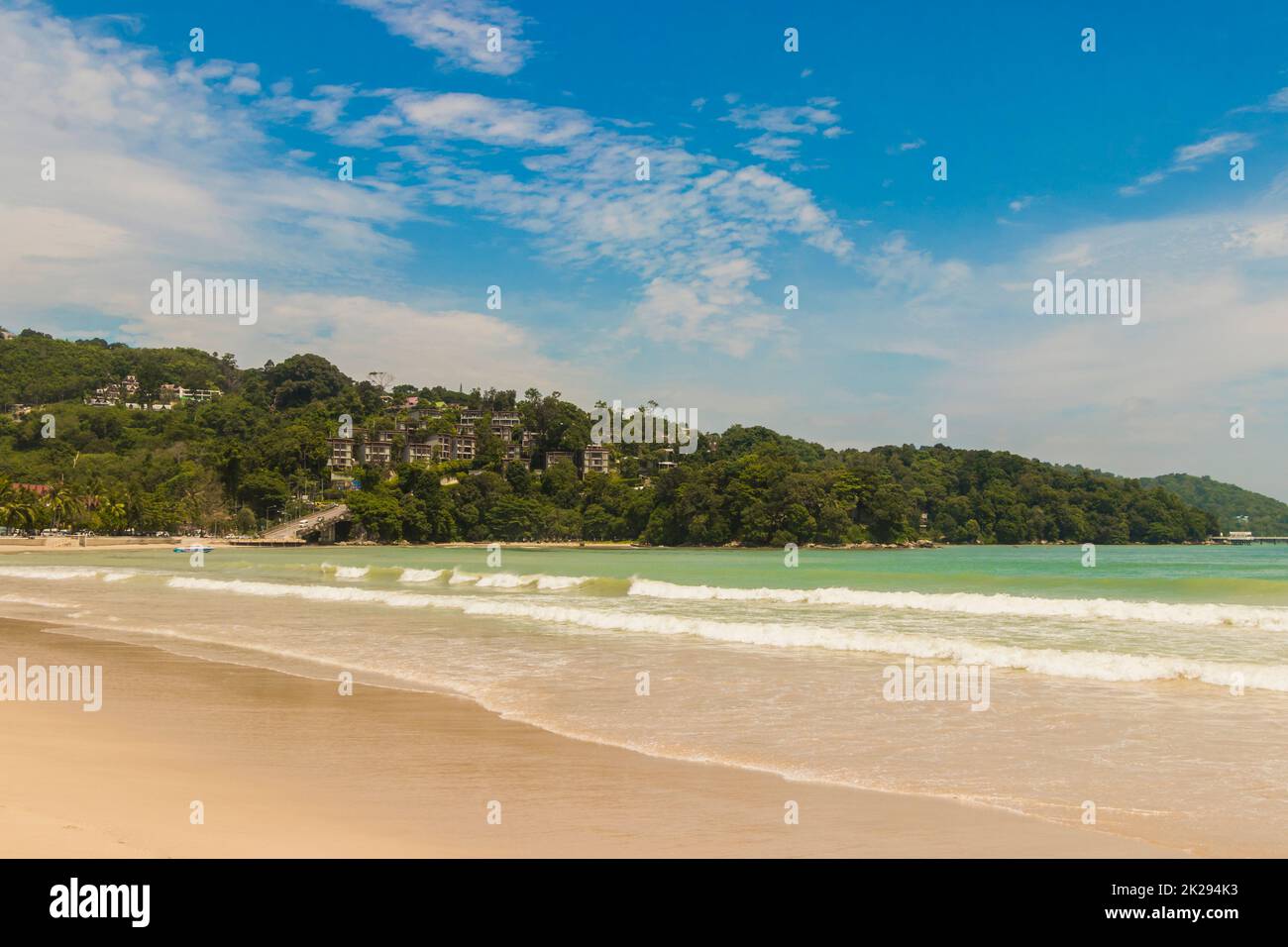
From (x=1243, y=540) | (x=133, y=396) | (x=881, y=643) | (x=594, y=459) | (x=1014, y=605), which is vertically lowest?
(x=1243, y=540)

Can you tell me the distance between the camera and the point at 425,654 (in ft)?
50.7

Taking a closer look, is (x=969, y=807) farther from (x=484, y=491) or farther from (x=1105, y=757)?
(x=484, y=491)

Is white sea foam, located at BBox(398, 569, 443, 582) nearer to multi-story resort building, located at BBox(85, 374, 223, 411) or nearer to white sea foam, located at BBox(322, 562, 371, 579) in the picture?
white sea foam, located at BBox(322, 562, 371, 579)

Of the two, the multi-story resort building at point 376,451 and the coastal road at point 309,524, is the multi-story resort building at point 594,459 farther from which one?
the coastal road at point 309,524

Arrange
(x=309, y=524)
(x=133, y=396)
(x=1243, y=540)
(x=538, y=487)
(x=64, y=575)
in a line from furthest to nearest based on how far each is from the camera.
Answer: (x=133, y=396) < (x=1243, y=540) < (x=538, y=487) < (x=309, y=524) < (x=64, y=575)

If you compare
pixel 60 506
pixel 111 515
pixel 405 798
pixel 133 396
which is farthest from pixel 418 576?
pixel 133 396

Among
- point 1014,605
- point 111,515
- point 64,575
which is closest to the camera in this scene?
point 1014,605

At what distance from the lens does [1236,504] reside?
188m

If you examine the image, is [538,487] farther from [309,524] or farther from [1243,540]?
[1243,540]

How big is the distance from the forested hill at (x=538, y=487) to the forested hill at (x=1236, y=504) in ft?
137

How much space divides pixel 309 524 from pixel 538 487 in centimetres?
3779

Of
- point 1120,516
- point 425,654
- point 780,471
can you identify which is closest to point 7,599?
point 425,654
